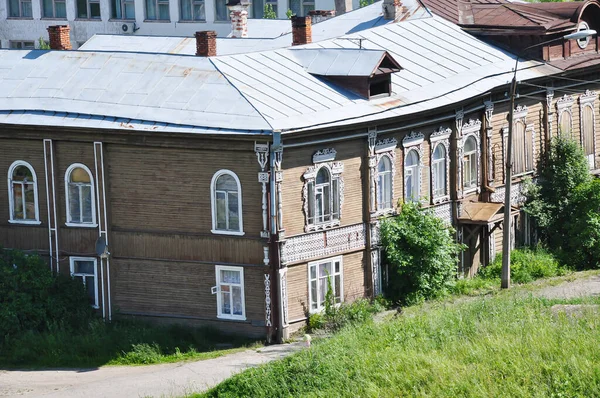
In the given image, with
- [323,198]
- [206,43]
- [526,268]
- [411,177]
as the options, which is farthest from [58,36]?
[526,268]

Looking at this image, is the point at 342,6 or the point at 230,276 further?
the point at 342,6

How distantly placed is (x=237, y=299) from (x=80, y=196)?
495 centimetres

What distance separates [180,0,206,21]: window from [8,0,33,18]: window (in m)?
8.54

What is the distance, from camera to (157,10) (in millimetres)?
65188

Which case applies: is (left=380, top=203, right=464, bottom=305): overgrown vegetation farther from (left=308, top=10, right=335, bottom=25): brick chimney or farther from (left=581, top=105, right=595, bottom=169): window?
(left=308, top=10, right=335, bottom=25): brick chimney

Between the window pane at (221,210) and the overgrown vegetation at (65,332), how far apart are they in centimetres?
261

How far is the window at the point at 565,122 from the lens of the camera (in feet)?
141

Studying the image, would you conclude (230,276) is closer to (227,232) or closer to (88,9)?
(227,232)

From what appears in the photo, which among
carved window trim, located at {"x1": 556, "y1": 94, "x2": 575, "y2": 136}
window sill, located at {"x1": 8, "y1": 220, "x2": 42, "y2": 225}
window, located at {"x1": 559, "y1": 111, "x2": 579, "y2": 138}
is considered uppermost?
carved window trim, located at {"x1": 556, "y1": 94, "x2": 575, "y2": 136}

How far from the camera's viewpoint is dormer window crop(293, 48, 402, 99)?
35.9m

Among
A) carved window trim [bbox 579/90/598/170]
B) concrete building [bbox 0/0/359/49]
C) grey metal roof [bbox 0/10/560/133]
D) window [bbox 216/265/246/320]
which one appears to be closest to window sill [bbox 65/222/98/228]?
grey metal roof [bbox 0/10/560/133]

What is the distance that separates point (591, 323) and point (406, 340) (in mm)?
3877

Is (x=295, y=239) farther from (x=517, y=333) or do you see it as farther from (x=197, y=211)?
(x=517, y=333)

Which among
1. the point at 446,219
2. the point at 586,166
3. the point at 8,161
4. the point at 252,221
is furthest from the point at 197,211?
the point at 586,166
